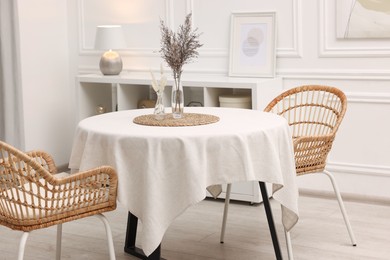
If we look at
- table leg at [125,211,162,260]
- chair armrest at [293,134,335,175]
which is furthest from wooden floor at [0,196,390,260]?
chair armrest at [293,134,335,175]

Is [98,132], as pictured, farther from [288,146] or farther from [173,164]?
[288,146]

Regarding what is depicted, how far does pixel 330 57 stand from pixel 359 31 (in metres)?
0.26

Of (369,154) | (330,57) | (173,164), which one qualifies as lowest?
(369,154)

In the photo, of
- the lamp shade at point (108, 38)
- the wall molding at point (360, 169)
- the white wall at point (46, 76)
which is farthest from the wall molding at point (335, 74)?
the white wall at point (46, 76)

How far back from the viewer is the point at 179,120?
3213 mm

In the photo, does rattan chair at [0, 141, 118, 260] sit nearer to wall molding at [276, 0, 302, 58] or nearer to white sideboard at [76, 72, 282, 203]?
white sideboard at [76, 72, 282, 203]

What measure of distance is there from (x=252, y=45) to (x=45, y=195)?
2.47 m

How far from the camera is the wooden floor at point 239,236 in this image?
365 centimetres

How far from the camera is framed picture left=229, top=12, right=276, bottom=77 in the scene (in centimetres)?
471

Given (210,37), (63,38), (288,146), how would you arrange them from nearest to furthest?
(288,146), (210,37), (63,38)

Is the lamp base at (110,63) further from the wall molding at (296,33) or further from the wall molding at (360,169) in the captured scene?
the wall molding at (360,169)

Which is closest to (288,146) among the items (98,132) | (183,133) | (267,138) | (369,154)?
(267,138)

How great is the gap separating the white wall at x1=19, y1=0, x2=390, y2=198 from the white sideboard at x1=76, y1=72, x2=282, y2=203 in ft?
0.59

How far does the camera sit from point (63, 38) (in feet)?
18.5
